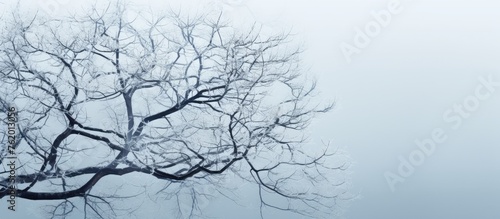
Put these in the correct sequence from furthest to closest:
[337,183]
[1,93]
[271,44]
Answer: [337,183], [271,44], [1,93]

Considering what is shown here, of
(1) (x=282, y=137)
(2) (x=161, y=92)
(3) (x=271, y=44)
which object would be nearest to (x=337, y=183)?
(1) (x=282, y=137)

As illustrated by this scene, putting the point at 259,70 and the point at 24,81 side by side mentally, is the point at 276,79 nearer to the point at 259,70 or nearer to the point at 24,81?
the point at 259,70

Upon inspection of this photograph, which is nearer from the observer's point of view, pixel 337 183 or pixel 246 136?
pixel 246 136

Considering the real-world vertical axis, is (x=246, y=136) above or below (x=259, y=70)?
below

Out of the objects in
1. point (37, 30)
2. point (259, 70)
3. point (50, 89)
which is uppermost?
point (37, 30)

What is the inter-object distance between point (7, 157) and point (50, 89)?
26.0 inches

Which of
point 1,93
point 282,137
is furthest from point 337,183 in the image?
point 1,93

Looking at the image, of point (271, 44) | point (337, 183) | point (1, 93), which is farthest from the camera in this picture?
point (337, 183)

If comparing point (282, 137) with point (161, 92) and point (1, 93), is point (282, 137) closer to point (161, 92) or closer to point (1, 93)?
point (161, 92)

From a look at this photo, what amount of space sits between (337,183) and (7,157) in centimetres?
291

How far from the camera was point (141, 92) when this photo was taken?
492 cm

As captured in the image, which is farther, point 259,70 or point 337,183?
point 337,183

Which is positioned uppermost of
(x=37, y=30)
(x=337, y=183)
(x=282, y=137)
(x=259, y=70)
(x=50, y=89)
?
(x=37, y=30)

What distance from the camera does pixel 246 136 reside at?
4.71 m
